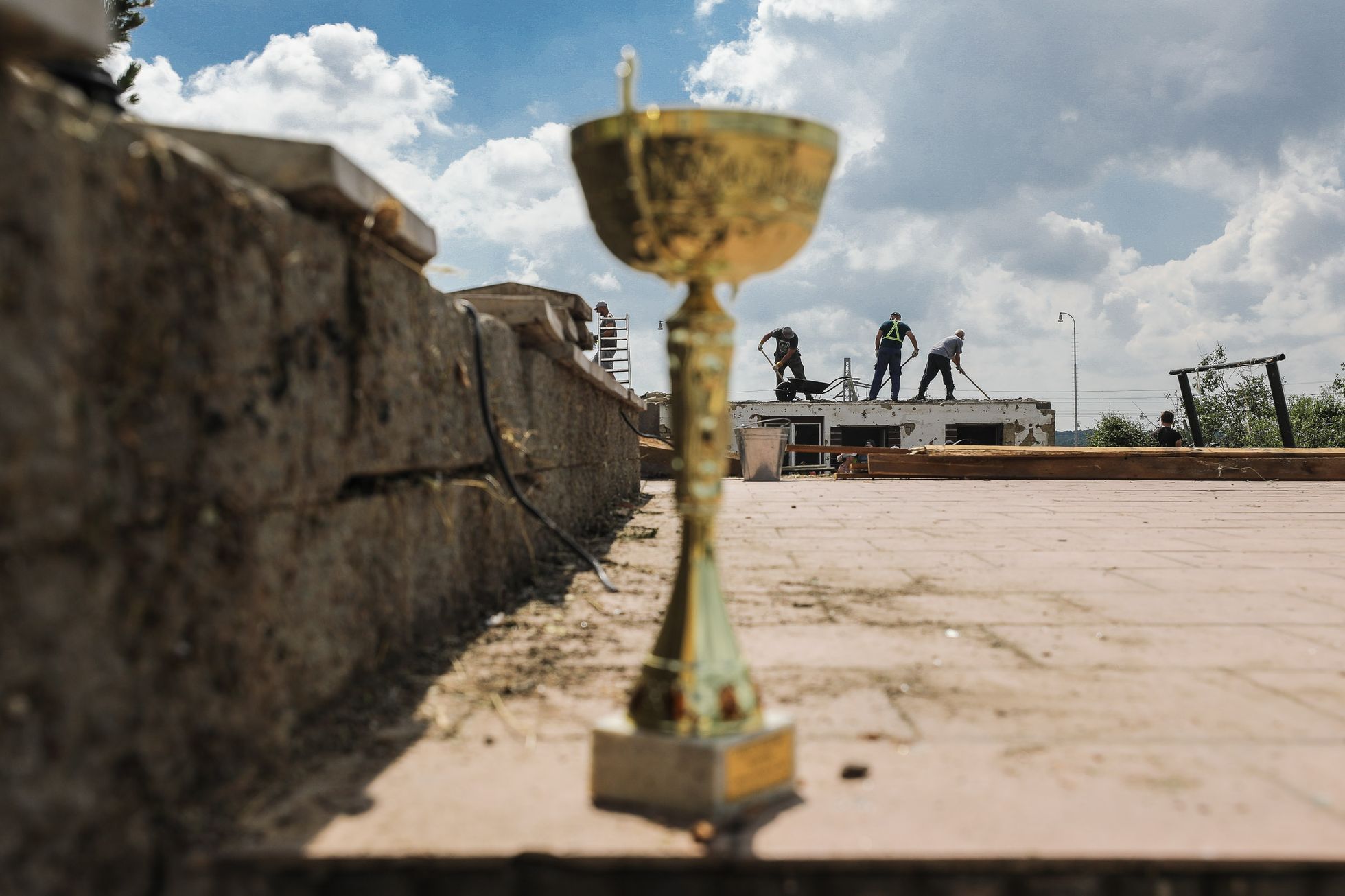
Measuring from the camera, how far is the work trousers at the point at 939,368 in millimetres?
19675

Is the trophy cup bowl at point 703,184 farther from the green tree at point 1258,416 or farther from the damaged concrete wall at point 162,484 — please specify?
the green tree at point 1258,416

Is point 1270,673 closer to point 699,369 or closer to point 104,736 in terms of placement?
point 699,369

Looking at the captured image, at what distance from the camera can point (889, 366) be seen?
20219 mm

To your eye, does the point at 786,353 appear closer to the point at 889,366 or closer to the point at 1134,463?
the point at 889,366

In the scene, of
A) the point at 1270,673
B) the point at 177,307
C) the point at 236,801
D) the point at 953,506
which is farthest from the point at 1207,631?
the point at 953,506

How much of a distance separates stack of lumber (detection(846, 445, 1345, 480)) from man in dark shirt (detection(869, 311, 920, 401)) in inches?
309

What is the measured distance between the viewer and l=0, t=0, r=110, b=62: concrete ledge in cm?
86

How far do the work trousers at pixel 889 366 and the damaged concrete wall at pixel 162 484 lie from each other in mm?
18173

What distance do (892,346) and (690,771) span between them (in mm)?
18691

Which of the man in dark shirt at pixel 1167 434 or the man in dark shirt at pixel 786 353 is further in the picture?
the man in dark shirt at pixel 786 353

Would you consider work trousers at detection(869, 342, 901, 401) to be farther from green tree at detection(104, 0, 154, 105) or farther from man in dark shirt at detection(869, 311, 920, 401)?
green tree at detection(104, 0, 154, 105)

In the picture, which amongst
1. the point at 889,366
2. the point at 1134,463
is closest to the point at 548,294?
the point at 1134,463

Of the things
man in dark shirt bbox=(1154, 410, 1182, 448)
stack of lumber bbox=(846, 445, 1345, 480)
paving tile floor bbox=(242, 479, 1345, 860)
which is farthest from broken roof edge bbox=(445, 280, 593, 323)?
man in dark shirt bbox=(1154, 410, 1182, 448)

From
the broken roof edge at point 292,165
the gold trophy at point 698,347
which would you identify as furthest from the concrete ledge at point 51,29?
the gold trophy at point 698,347
